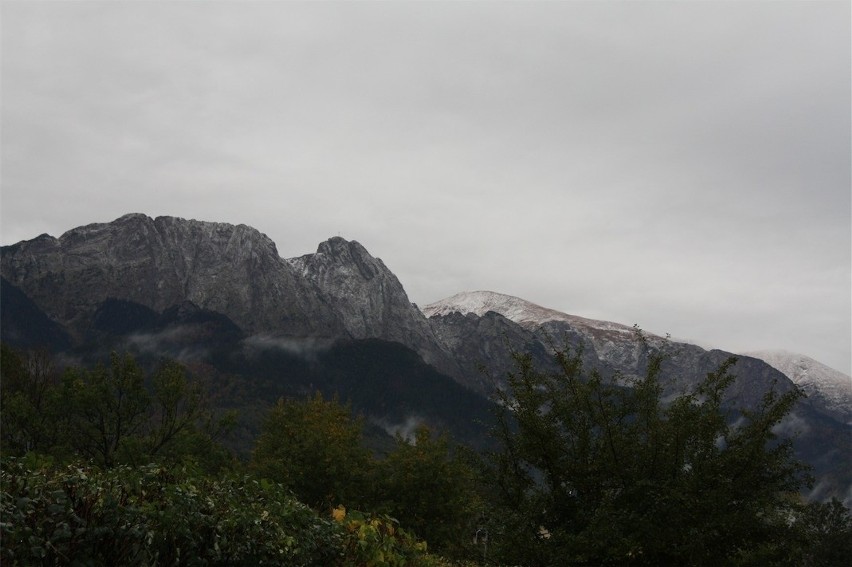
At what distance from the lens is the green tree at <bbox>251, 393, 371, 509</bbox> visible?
109 ft

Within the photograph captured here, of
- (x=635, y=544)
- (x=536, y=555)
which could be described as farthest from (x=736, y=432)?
(x=536, y=555)

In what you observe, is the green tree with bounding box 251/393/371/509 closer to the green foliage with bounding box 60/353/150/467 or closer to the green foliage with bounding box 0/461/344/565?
the green foliage with bounding box 60/353/150/467

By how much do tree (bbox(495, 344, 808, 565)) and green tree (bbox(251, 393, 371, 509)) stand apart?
16.8 metres

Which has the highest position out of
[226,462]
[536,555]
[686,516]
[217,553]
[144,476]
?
[144,476]

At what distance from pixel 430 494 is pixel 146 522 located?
98.4ft

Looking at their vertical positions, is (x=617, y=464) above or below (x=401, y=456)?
above

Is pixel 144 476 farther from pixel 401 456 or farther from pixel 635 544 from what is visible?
pixel 401 456

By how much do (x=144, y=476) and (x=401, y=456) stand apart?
1221 inches

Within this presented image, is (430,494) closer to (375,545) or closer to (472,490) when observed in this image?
(472,490)

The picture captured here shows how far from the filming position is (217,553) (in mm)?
6418

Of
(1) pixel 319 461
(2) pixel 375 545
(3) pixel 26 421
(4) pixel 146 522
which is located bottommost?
(1) pixel 319 461

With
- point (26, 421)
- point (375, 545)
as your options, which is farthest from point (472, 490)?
point (375, 545)

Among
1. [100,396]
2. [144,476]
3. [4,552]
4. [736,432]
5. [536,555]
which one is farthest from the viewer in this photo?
[100,396]

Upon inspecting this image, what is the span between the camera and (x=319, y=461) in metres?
34.2
